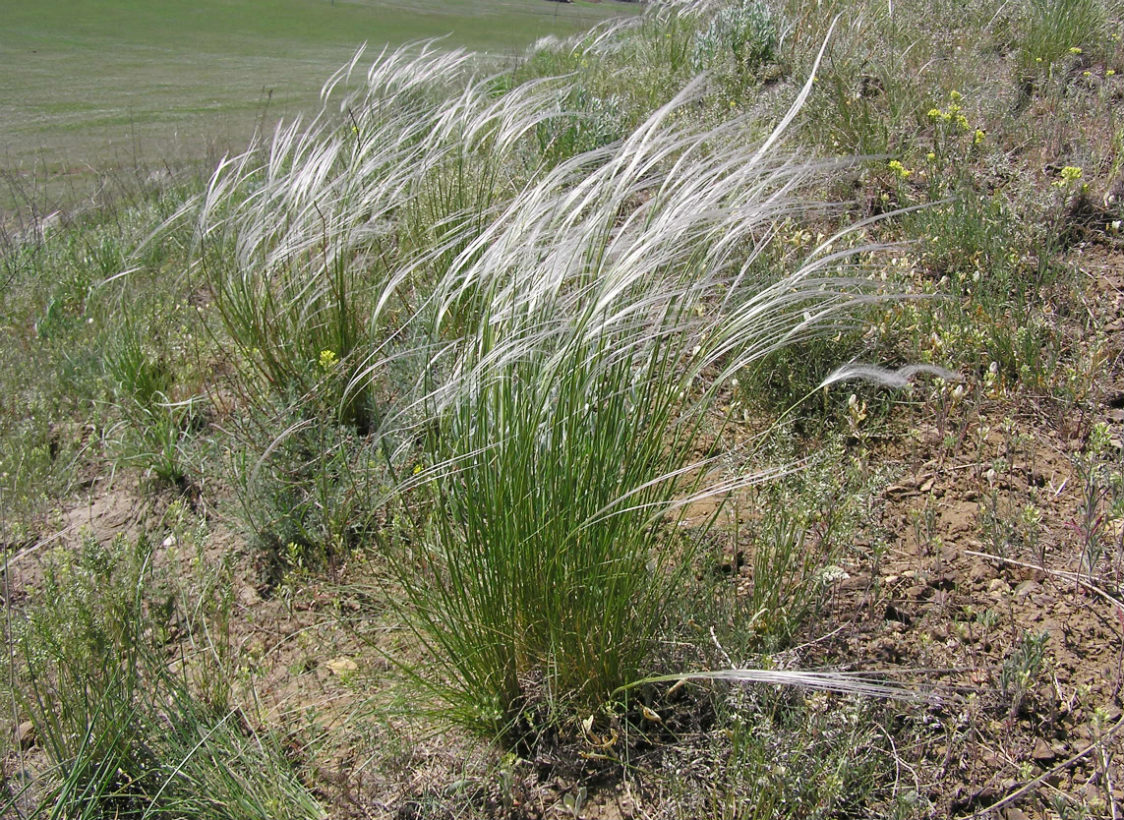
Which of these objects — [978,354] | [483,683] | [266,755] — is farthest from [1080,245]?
[266,755]

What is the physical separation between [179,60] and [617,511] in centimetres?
1350

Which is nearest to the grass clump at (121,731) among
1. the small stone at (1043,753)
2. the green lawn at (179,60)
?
the small stone at (1043,753)

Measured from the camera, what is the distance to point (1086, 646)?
1699 mm

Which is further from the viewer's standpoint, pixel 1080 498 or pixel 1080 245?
pixel 1080 245

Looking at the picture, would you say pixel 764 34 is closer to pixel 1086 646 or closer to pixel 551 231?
pixel 551 231

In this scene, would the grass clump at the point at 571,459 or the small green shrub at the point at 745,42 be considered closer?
the grass clump at the point at 571,459

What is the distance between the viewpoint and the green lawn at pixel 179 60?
833 cm

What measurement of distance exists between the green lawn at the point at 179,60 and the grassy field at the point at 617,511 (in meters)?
2.35

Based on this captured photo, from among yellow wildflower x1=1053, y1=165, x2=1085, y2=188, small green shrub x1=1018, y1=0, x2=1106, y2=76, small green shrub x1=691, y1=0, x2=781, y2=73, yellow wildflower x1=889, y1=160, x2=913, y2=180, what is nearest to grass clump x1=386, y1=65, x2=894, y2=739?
yellow wildflower x1=889, y1=160, x2=913, y2=180

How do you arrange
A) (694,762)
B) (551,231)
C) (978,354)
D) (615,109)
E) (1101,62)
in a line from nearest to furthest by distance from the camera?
(694,762) < (551,231) < (978,354) < (1101,62) < (615,109)

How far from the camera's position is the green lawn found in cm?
833

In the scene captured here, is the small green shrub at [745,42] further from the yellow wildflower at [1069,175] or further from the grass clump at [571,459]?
the grass clump at [571,459]

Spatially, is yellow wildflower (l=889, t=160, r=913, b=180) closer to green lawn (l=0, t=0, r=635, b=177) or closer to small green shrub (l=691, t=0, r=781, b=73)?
small green shrub (l=691, t=0, r=781, b=73)

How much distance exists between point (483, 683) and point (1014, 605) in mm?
1122
